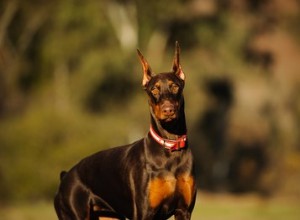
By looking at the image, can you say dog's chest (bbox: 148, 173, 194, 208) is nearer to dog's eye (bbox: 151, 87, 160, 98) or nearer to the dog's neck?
the dog's neck

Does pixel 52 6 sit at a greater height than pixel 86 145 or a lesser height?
greater

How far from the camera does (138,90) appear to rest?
35.1 m

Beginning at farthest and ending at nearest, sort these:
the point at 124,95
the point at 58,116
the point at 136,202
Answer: the point at 124,95
the point at 58,116
the point at 136,202

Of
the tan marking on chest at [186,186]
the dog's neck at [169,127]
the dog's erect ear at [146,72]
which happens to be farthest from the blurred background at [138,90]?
the tan marking on chest at [186,186]

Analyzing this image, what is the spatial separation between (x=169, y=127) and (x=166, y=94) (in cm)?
45

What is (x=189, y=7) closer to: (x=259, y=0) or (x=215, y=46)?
(x=215, y=46)

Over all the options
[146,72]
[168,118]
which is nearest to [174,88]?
[168,118]

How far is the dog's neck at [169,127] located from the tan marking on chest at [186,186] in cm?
43

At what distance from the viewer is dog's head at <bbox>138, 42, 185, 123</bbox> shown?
7.61m

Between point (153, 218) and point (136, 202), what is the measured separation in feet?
0.74

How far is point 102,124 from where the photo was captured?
109 ft

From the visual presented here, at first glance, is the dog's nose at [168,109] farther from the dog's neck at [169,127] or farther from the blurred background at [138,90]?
the blurred background at [138,90]

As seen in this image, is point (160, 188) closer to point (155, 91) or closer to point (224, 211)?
point (155, 91)

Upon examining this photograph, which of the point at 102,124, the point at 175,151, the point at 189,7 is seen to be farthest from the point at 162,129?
the point at 189,7
